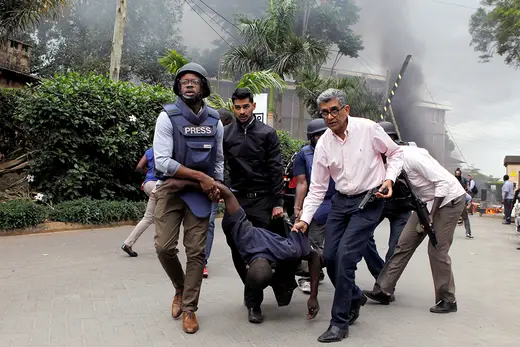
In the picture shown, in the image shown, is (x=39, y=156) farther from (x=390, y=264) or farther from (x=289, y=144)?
(x=289, y=144)

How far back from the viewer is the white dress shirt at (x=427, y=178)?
482 centimetres

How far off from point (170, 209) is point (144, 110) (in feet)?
22.5

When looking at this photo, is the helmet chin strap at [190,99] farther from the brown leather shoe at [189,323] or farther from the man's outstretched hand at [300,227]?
the brown leather shoe at [189,323]

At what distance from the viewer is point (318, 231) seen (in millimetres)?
5527

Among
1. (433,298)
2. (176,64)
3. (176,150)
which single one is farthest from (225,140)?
(176,64)

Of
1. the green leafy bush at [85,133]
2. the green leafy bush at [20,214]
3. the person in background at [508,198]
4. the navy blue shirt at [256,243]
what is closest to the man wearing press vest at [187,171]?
the navy blue shirt at [256,243]

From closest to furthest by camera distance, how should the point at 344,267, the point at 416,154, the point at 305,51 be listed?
the point at 344,267
the point at 416,154
the point at 305,51

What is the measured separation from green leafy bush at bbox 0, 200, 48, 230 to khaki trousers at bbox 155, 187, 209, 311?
4.88m

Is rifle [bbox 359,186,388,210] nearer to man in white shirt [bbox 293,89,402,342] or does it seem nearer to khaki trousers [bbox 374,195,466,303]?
man in white shirt [bbox 293,89,402,342]

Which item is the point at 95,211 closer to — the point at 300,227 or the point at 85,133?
the point at 85,133

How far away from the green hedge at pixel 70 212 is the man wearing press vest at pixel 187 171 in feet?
16.1

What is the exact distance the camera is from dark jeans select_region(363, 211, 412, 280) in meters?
5.46

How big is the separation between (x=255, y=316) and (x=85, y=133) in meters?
6.37

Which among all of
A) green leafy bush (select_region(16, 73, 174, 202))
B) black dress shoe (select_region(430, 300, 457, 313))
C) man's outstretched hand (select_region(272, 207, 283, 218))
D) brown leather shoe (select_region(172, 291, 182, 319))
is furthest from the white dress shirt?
green leafy bush (select_region(16, 73, 174, 202))
